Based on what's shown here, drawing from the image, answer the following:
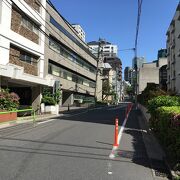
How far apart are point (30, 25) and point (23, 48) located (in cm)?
342

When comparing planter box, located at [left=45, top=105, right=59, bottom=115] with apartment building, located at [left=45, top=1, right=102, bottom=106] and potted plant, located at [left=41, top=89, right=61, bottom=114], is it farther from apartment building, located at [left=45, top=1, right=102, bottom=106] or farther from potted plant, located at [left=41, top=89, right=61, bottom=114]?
apartment building, located at [left=45, top=1, right=102, bottom=106]

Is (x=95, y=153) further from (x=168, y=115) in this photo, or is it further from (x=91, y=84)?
(x=91, y=84)

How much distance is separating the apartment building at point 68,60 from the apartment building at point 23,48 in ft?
12.3

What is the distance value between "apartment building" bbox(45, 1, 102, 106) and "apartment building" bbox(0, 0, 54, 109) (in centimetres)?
376

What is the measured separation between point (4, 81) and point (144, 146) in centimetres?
1659

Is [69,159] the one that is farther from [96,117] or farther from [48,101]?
[48,101]

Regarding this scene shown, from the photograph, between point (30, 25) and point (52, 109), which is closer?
point (30, 25)

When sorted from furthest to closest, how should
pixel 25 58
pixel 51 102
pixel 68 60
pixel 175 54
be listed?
pixel 68 60, pixel 175 54, pixel 51 102, pixel 25 58

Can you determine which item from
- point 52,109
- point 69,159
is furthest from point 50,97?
point 69,159

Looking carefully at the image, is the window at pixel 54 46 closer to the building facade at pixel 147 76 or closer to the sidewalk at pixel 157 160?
the sidewalk at pixel 157 160

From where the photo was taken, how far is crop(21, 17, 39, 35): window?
3044cm

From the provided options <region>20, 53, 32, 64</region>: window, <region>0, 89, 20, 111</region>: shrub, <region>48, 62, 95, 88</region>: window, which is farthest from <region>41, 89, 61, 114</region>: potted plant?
<region>0, 89, 20, 111</region>: shrub

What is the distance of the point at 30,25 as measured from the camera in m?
32.2

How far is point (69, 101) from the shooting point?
5984 cm
